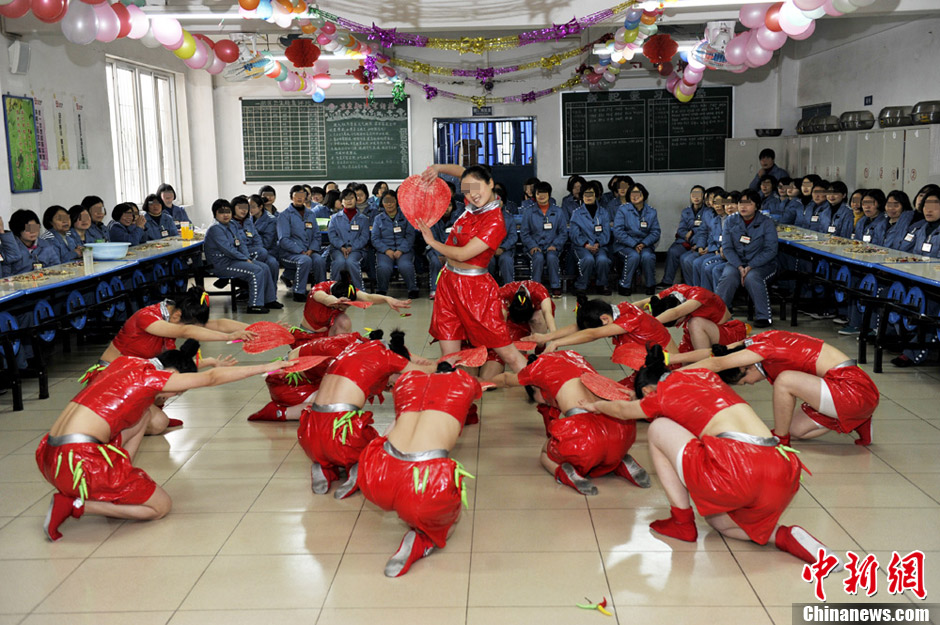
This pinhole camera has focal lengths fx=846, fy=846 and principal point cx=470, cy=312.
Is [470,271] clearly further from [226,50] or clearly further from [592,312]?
[226,50]

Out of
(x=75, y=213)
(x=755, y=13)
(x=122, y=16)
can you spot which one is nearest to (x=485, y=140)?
(x=755, y=13)

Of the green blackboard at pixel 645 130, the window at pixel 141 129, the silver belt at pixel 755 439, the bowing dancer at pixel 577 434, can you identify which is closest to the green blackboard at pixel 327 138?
the window at pixel 141 129

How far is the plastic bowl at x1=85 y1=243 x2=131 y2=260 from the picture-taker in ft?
24.6

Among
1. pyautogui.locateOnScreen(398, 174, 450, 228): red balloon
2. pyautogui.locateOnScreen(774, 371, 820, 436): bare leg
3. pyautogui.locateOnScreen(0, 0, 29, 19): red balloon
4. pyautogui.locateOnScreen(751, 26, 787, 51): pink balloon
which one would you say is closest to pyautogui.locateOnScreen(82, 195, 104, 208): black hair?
pyautogui.locateOnScreen(0, 0, 29, 19): red balloon

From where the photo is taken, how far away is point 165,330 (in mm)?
4840

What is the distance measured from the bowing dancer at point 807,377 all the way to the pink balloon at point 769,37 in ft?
14.3

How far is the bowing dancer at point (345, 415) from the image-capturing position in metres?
3.91

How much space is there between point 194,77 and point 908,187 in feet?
31.7

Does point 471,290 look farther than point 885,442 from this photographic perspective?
Yes

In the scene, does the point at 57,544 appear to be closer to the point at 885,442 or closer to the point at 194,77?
the point at 885,442

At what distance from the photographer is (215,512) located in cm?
382

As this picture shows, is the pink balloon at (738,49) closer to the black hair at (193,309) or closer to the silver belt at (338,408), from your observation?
the black hair at (193,309)

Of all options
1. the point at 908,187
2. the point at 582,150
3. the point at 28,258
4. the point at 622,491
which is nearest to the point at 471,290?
the point at 622,491

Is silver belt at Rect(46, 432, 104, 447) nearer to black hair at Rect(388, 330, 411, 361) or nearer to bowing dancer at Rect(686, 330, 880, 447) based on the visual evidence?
black hair at Rect(388, 330, 411, 361)
